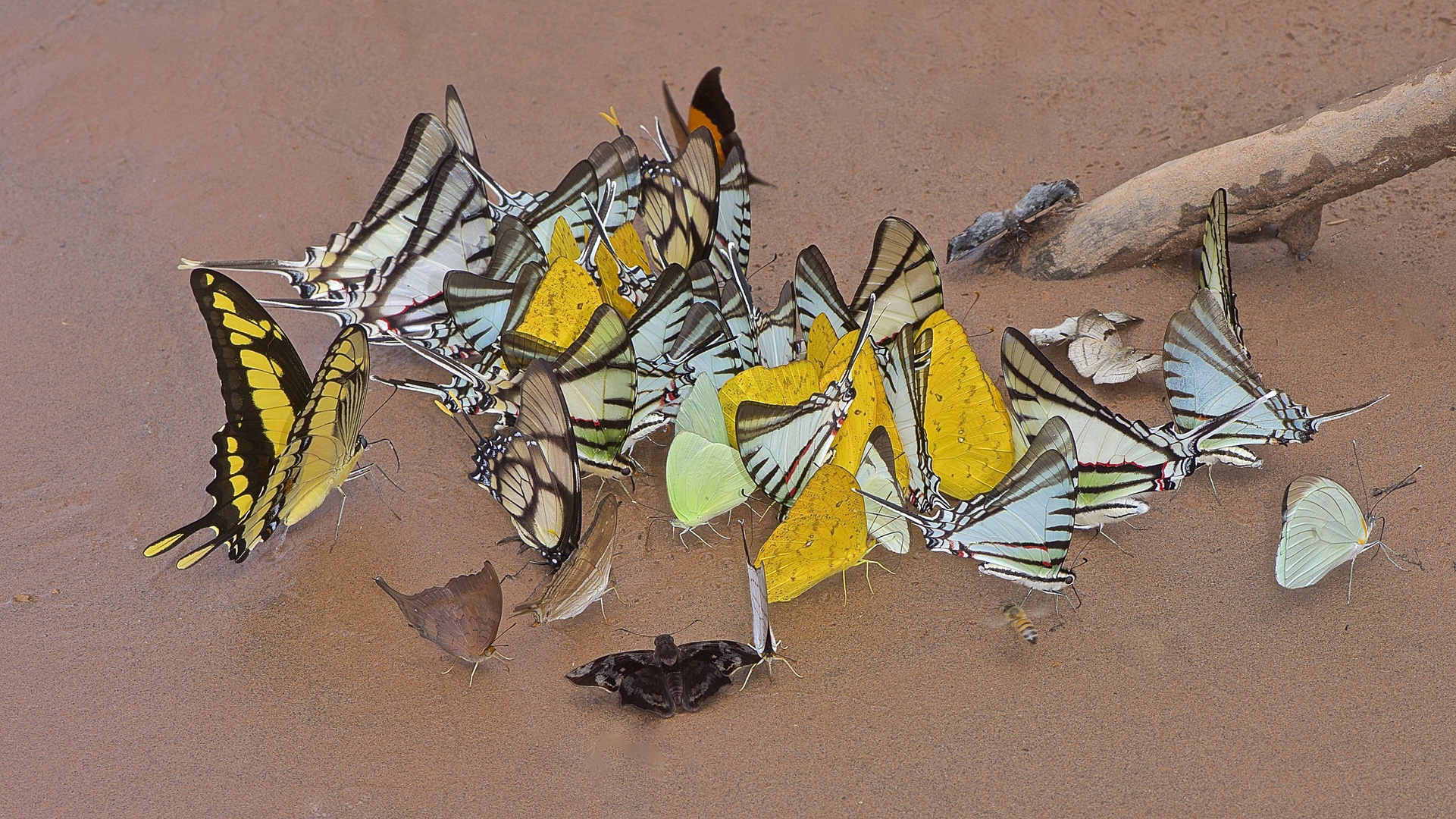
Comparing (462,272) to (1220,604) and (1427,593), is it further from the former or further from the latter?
(1427,593)

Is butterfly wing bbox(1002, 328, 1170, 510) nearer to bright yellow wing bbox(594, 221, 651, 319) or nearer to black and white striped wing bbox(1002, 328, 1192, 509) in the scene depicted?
black and white striped wing bbox(1002, 328, 1192, 509)

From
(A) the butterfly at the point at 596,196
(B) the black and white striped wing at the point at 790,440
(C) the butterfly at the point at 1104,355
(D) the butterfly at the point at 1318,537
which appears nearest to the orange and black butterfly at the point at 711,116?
(A) the butterfly at the point at 596,196

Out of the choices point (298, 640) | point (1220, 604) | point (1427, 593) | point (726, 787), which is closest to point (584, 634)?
point (726, 787)

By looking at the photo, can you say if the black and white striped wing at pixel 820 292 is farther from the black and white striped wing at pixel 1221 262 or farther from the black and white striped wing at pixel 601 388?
the black and white striped wing at pixel 1221 262

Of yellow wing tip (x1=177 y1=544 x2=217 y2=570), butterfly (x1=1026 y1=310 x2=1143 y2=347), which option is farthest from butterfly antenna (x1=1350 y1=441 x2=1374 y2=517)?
yellow wing tip (x1=177 y1=544 x2=217 y2=570)

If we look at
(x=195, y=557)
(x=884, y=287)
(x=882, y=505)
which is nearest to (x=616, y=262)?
(x=884, y=287)

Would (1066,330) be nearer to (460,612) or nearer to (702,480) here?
(702,480)
